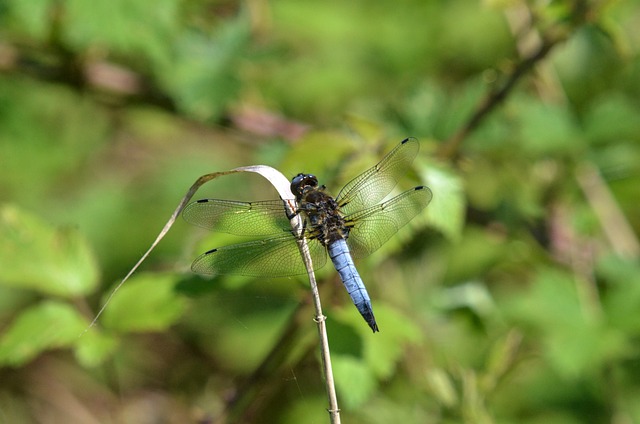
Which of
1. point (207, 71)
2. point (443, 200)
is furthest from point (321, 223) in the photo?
point (207, 71)

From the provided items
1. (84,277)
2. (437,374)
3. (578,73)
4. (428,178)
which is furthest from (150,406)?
(578,73)

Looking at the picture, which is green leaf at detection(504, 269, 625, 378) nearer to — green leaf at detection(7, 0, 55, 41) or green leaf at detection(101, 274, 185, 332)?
green leaf at detection(101, 274, 185, 332)

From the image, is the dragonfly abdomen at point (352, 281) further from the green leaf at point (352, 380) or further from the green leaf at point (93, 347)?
the green leaf at point (93, 347)

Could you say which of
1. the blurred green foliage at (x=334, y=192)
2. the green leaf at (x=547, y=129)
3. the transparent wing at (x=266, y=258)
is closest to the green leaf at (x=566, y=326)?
the blurred green foliage at (x=334, y=192)

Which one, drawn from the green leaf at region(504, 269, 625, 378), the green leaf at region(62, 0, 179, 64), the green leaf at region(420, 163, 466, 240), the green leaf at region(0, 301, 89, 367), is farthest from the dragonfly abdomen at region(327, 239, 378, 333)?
the green leaf at region(62, 0, 179, 64)

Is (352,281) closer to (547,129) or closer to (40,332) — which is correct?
(40,332)
